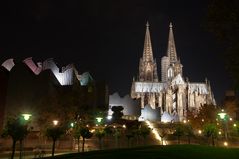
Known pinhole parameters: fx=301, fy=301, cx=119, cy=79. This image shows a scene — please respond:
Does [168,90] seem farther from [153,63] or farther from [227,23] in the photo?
[227,23]

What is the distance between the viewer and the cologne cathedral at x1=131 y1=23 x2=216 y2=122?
11797 cm

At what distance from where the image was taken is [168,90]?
4926 inches

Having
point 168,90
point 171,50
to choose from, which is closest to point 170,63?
point 171,50

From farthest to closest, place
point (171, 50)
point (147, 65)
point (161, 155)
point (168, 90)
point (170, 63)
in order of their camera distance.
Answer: point (171, 50) → point (170, 63) → point (147, 65) → point (168, 90) → point (161, 155)

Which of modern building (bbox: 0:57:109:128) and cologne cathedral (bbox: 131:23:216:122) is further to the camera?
cologne cathedral (bbox: 131:23:216:122)

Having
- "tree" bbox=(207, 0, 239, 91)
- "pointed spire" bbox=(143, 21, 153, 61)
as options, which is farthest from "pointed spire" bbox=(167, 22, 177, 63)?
"tree" bbox=(207, 0, 239, 91)

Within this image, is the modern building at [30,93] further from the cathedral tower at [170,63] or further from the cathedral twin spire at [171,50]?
the cathedral twin spire at [171,50]

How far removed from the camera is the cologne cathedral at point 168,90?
117975 millimetres

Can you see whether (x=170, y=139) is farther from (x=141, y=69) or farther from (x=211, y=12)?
(x=141, y=69)

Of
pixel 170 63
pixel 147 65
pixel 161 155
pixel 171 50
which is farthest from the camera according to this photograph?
pixel 171 50

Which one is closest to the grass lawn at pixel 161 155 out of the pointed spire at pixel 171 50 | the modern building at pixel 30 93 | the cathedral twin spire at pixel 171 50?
the modern building at pixel 30 93

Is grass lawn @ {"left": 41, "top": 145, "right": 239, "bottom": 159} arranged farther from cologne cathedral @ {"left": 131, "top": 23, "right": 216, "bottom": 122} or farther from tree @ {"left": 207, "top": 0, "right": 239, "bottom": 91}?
cologne cathedral @ {"left": 131, "top": 23, "right": 216, "bottom": 122}

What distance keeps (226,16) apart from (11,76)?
4888 cm

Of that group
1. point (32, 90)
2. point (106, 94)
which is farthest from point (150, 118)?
point (32, 90)
